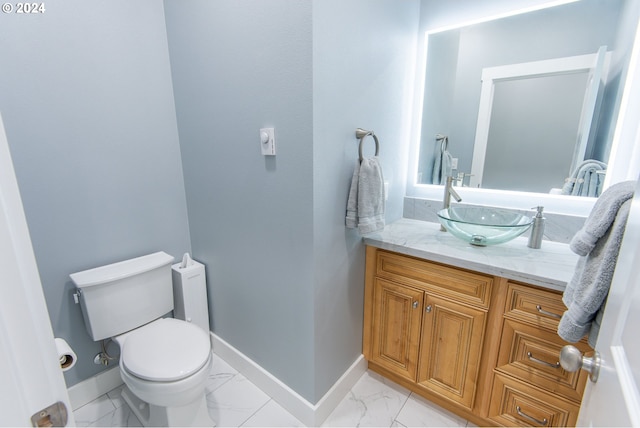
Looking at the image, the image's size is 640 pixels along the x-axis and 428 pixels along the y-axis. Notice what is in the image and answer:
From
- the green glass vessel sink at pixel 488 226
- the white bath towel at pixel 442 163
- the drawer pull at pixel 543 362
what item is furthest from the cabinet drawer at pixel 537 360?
the white bath towel at pixel 442 163

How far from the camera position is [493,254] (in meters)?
1.25

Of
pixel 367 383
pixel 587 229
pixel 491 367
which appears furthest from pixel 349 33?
pixel 367 383

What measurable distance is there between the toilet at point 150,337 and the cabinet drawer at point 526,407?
4.13 ft

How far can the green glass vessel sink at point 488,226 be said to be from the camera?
128cm

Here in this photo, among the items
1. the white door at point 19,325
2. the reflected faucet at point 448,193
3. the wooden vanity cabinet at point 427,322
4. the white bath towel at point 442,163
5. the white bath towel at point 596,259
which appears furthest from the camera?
the white bath towel at point 442,163

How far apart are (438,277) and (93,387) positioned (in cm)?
188

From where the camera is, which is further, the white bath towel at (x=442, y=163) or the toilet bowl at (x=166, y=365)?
the white bath towel at (x=442, y=163)

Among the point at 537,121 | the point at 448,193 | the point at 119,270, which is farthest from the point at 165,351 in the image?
the point at 537,121

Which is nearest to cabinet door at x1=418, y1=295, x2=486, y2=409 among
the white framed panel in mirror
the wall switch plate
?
the white framed panel in mirror

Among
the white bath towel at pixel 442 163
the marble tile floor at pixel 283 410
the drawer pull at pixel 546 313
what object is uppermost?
the white bath towel at pixel 442 163

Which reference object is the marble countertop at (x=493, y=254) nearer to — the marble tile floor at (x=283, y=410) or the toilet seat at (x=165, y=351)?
the marble tile floor at (x=283, y=410)

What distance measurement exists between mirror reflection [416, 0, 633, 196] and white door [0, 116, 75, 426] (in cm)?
180

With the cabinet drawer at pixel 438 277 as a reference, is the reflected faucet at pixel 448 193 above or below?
above

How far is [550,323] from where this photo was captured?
3.52 feet
